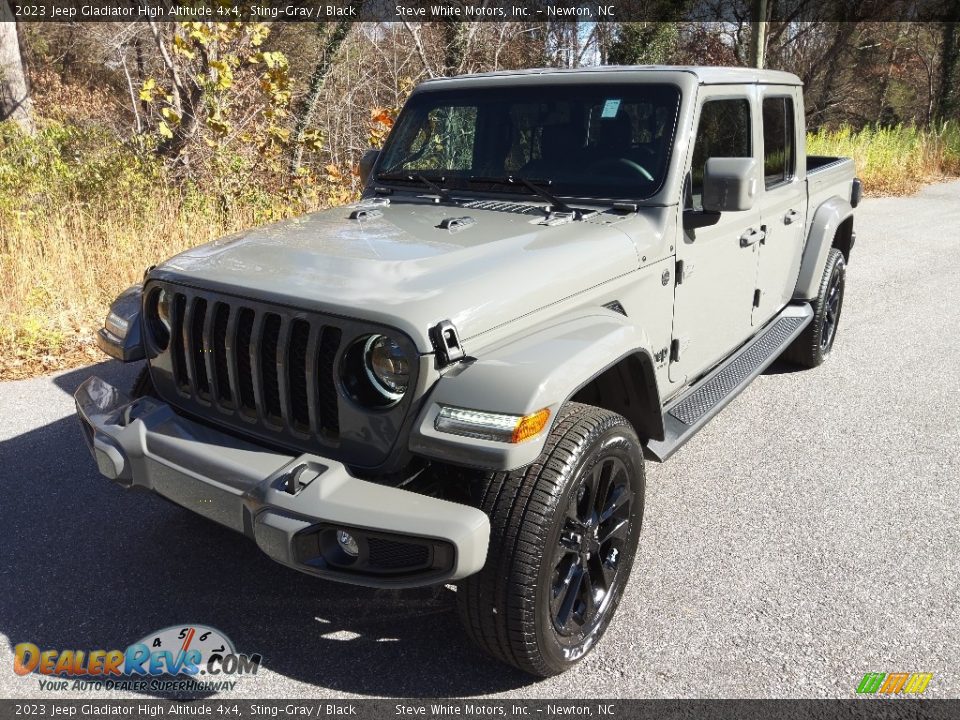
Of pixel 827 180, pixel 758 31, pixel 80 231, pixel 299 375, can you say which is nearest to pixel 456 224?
pixel 299 375

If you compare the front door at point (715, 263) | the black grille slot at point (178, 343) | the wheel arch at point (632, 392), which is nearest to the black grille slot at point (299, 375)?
the black grille slot at point (178, 343)

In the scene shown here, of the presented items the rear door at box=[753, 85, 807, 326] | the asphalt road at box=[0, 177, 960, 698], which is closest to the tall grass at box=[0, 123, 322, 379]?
the asphalt road at box=[0, 177, 960, 698]

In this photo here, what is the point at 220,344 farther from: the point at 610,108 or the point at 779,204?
the point at 779,204

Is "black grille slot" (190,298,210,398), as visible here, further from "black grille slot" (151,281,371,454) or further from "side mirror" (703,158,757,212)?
"side mirror" (703,158,757,212)

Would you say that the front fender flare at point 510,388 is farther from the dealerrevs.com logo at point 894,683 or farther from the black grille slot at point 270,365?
the dealerrevs.com logo at point 894,683

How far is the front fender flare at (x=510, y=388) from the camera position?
2150 mm

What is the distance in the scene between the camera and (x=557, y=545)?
2400mm

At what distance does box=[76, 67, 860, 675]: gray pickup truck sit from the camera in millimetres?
2229

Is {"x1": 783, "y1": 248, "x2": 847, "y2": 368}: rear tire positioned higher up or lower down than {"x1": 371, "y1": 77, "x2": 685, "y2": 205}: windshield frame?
lower down

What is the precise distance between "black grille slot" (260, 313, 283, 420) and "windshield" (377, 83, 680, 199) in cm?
148

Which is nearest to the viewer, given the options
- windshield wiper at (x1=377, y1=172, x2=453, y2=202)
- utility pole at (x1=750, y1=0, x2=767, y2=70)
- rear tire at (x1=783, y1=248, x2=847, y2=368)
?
windshield wiper at (x1=377, y1=172, x2=453, y2=202)

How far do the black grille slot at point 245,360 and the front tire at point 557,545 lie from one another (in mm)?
856

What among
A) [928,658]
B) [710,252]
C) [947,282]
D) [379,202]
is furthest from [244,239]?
[947,282]

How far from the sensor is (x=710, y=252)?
11.8ft
